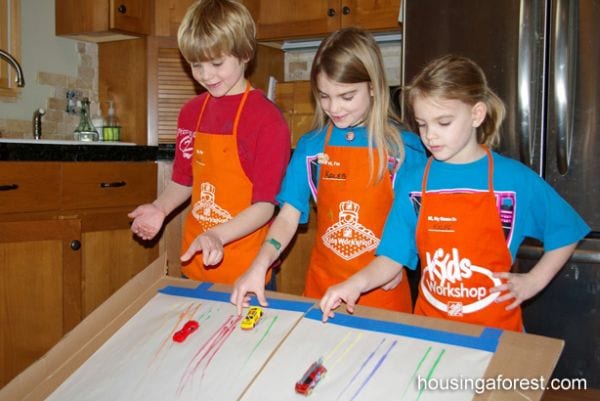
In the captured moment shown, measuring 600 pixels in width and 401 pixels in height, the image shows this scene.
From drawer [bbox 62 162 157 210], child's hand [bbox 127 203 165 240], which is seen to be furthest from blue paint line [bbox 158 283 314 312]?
drawer [bbox 62 162 157 210]

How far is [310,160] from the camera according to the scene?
1.41m

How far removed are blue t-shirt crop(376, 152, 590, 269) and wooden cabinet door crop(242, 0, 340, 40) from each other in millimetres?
1594

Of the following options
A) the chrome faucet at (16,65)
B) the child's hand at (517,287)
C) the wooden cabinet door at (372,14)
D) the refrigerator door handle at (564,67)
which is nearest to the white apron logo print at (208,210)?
the child's hand at (517,287)

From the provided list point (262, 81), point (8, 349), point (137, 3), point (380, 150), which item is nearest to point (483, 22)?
point (380, 150)

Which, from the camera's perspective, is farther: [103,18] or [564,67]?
[103,18]

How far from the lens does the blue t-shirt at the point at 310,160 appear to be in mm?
1354

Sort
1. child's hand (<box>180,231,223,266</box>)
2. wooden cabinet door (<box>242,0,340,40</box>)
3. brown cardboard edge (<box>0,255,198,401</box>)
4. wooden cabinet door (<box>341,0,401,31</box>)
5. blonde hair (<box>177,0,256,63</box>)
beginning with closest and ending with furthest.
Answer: brown cardboard edge (<box>0,255,198,401</box>), child's hand (<box>180,231,223,266</box>), blonde hair (<box>177,0,256,63</box>), wooden cabinet door (<box>341,0,401,31</box>), wooden cabinet door (<box>242,0,340,40</box>)

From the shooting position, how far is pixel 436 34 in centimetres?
199

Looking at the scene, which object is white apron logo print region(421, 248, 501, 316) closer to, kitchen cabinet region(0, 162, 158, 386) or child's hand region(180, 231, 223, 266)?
child's hand region(180, 231, 223, 266)

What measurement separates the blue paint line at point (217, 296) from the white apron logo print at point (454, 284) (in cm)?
28

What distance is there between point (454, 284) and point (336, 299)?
0.28m

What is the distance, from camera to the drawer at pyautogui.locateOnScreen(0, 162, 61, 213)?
202 centimetres

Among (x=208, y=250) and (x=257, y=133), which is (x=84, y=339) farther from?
(x=257, y=133)

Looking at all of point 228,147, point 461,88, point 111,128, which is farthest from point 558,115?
point 111,128
